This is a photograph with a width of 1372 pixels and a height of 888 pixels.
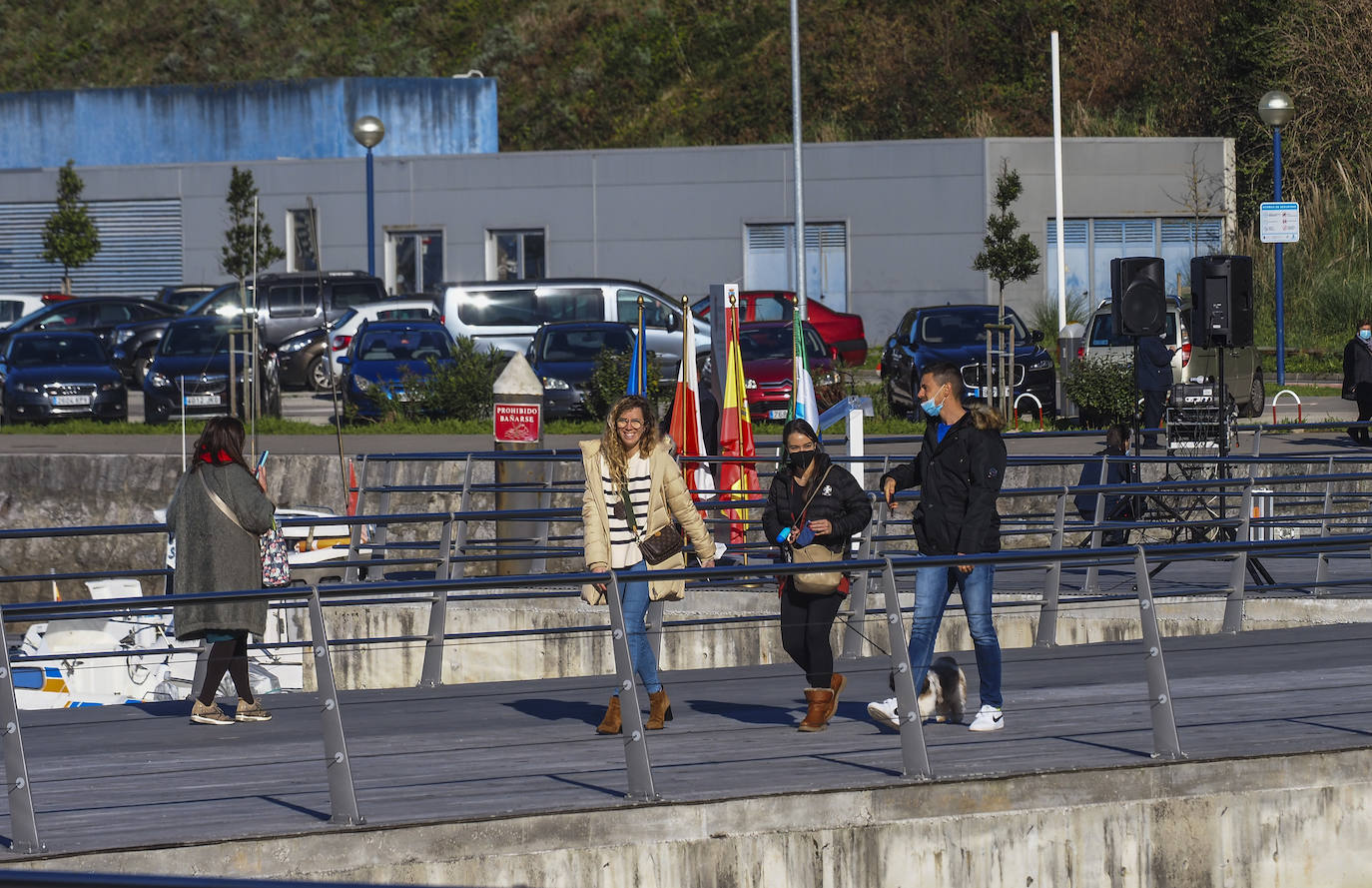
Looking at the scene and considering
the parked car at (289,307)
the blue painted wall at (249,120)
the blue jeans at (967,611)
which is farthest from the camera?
the blue painted wall at (249,120)

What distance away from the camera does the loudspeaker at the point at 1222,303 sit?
16.6 m

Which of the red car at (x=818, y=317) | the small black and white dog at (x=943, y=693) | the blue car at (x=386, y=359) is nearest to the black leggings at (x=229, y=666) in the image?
the small black and white dog at (x=943, y=693)

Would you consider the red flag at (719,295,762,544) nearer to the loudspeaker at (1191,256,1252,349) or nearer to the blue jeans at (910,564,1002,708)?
the loudspeaker at (1191,256,1252,349)

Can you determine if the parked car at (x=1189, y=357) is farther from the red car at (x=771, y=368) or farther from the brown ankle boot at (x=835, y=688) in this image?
the brown ankle boot at (x=835, y=688)

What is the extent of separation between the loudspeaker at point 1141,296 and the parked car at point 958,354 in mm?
8706

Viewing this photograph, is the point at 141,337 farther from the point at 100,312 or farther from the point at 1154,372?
the point at 1154,372

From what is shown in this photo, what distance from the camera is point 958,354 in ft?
90.4

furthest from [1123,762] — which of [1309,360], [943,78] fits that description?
[943,78]

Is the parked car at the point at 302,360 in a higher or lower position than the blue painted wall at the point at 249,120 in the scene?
lower

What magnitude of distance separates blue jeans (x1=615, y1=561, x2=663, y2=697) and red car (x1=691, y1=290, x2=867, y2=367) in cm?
2367

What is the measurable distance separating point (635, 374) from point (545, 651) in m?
3.79

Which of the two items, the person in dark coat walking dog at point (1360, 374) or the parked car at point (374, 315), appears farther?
the parked car at point (374, 315)

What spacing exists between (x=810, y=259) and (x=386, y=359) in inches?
562

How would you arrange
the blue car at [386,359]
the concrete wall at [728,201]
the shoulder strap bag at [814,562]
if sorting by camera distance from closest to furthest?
the shoulder strap bag at [814,562], the blue car at [386,359], the concrete wall at [728,201]
